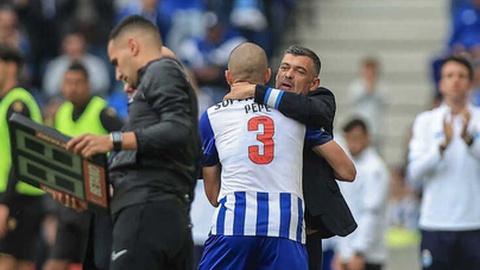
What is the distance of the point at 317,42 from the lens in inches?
752

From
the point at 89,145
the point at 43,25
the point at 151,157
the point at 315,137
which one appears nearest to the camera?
the point at 89,145

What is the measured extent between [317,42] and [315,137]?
11.9 meters

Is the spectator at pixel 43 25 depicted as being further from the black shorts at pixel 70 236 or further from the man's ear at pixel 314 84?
the man's ear at pixel 314 84

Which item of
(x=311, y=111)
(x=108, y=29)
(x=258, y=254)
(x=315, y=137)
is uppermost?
(x=108, y=29)

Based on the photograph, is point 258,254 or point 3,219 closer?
point 258,254

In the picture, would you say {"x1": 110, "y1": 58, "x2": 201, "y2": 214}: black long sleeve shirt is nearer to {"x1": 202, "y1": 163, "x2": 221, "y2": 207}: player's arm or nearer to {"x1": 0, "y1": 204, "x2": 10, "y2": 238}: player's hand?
{"x1": 202, "y1": 163, "x2": 221, "y2": 207}: player's arm

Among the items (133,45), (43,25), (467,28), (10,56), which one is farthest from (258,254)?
(43,25)

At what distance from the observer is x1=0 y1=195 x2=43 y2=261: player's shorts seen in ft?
35.3

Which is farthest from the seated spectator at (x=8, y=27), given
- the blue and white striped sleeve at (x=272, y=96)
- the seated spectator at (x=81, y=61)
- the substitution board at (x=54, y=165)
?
the blue and white striped sleeve at (x=272, y=96)

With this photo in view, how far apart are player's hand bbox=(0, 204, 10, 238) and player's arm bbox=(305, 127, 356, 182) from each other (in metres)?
3.94

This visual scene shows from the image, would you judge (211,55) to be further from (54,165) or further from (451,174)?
(54,165)

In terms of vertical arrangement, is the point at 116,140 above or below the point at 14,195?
below

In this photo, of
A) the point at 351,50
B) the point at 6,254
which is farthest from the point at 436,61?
the point at 6,254

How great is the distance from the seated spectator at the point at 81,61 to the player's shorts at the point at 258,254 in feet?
33.7
